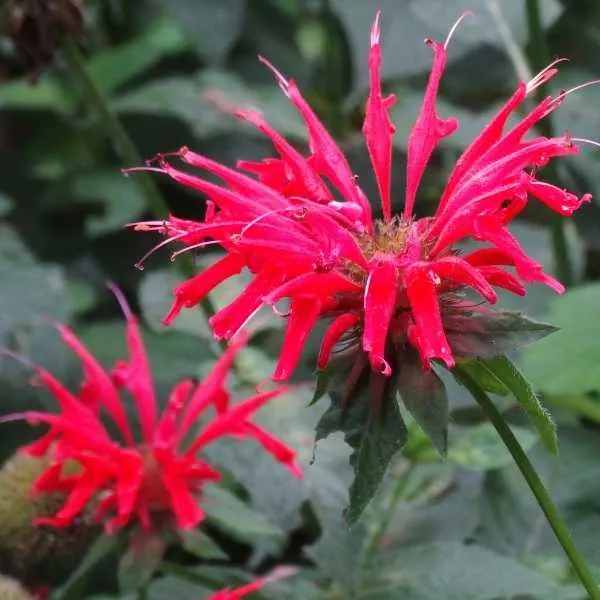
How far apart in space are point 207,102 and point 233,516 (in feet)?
2.18

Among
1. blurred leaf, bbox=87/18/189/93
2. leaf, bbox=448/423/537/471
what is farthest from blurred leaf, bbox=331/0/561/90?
leaf, bbox=448/423/537/471

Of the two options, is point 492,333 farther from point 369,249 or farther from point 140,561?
point 140,561

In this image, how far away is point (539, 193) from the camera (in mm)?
518

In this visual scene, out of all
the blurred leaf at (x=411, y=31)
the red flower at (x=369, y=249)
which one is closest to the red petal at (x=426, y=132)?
the red flower at (x=369, y=249)

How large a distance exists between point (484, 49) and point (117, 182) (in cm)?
48

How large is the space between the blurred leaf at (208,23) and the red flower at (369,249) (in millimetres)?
751

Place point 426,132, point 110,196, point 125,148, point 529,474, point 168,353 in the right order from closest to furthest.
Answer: point 529,474 → point 426,132 → point 125,148 → point 168,353 → point 110,196

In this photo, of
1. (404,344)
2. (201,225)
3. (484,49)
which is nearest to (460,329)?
(404,344)

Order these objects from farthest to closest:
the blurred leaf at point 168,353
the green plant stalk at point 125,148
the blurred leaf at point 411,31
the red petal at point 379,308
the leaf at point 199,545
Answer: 1. the blurred leaf at point 411,31
2. the blurred leaf at point 168,353
3. the green plant stalk at point 125,148
4. the leaf at point 199,545
5. the red petal at point 379,308

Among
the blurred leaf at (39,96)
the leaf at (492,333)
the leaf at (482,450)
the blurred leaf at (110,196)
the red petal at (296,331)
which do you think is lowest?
the leaf at (482,450)

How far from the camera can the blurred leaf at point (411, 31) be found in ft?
3.76

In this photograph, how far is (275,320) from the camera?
97 cm

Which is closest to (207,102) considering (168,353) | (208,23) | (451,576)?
(208,23)

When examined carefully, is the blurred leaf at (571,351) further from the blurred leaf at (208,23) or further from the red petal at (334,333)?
the blurred leaf at (208,23)
